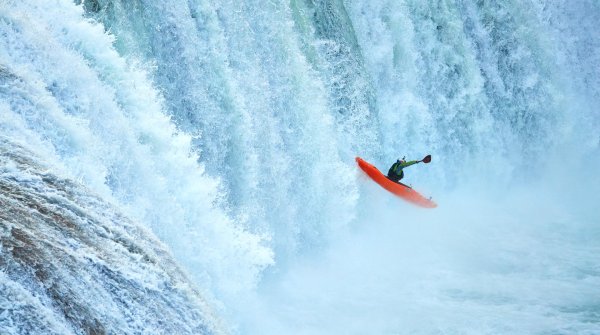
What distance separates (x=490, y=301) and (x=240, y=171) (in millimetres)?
3966

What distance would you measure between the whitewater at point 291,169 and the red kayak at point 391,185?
24 cm

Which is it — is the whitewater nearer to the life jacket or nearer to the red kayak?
the red kayak

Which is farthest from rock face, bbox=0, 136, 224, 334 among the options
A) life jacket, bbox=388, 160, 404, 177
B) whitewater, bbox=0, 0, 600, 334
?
life jacket, bbox=388, 160, 404, 177

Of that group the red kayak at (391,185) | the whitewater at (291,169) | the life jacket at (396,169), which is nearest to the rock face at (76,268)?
the whitewater at (291,169)

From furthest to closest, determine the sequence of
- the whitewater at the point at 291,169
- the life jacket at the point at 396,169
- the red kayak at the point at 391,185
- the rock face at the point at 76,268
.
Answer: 1. the life jacket at the point at 396,169
2. the red kayak at the point at 391,185
3. the whitewater at the point at 291,169
4. the rock face at the point at 76,268

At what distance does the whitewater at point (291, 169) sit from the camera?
4.50 m

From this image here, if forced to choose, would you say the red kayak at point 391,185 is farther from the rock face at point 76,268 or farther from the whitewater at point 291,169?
the rock face at point 76,268

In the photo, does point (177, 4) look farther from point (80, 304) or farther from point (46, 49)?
point (80, 304)

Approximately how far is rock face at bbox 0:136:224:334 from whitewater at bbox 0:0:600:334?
1cm

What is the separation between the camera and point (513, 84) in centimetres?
1678

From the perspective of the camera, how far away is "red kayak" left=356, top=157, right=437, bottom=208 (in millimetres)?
11414

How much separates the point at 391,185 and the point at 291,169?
2115 mm

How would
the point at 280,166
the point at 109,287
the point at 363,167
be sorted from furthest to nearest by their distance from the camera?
1. the point at 363,167
2. the point at 280,166
3. the point at 109,287

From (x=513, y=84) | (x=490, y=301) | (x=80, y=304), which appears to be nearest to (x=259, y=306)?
(x=490, y=301)
